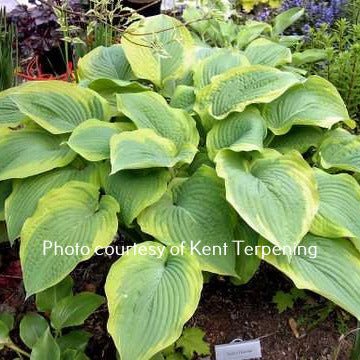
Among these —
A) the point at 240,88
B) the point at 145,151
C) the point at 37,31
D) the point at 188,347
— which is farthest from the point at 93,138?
the point at 37,31

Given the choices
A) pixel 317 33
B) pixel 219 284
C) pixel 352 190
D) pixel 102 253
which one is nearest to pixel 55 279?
pixel 102 253

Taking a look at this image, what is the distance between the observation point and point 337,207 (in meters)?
1.26

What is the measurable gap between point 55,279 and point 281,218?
1.51 ft

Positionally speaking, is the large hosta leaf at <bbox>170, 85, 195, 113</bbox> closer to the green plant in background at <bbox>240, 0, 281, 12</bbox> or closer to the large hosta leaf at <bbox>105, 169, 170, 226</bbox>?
the large hosta leaf at <bbox>105, 169, 170, 226</bbox>

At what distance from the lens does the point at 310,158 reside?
5.05ft

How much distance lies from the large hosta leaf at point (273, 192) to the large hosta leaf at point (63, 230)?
26cm

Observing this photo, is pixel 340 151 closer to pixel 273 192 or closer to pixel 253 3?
pixel 273 192

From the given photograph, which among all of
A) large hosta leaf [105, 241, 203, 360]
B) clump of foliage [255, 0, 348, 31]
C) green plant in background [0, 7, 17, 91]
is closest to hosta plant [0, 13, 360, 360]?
large hosta leaf [105, 241, 203, 360]

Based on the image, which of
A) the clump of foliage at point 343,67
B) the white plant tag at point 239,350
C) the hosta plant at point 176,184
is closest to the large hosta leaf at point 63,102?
the hosta plant at point 176,184

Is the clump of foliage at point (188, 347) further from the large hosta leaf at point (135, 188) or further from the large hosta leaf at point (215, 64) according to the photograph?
the large hosta leaf at point (215, 64)

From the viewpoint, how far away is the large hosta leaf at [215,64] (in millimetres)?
1583

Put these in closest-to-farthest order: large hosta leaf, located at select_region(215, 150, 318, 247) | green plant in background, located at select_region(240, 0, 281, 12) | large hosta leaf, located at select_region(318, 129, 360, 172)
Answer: large hosta leaf, located at select_region(215, 150, 318, 247)
large hosta leaf, located at select_region(318, 129, 360, 172)
green plant in background, located at select_region(240, 0, 281, 12)

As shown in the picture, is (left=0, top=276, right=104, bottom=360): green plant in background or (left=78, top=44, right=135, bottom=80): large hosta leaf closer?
(left=0, top=276, right=104, bottom=360): green plant in background

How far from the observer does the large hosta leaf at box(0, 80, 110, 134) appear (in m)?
1.42
